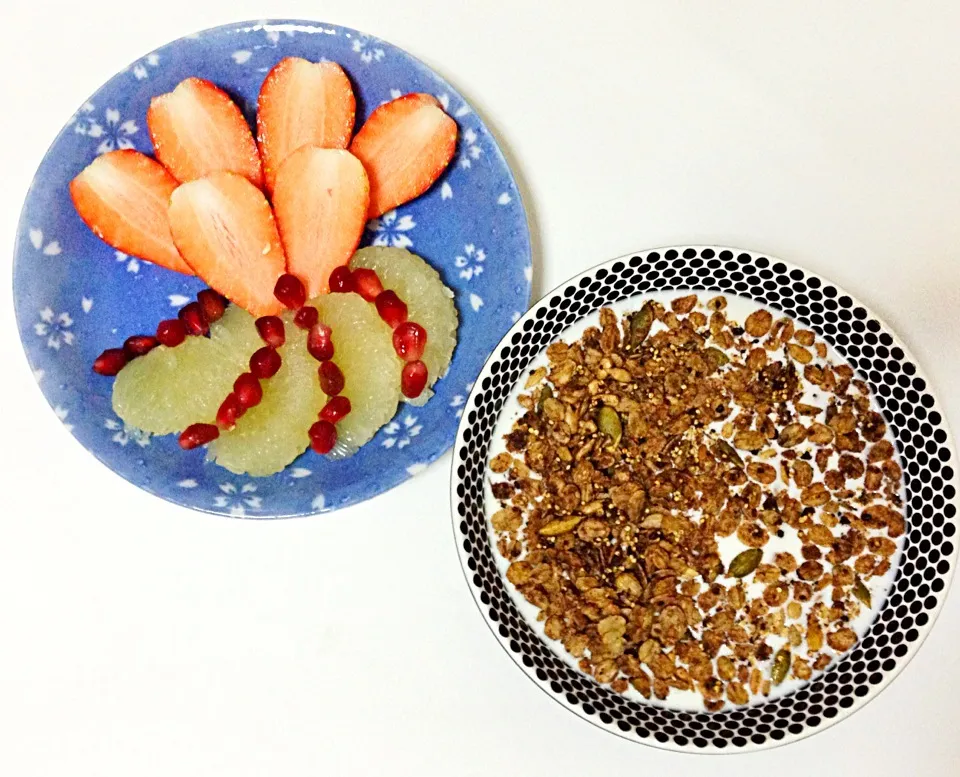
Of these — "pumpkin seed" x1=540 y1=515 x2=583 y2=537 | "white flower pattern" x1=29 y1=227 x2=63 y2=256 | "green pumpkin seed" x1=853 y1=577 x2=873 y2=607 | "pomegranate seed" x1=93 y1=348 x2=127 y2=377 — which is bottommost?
"green pumpkin seed" x1=853 y1=577 x2=873 y2=607

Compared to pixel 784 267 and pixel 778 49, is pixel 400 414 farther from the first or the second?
pixel 778 49

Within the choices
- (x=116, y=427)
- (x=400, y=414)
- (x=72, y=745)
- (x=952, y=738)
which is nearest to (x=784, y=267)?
(x=400, y=414)

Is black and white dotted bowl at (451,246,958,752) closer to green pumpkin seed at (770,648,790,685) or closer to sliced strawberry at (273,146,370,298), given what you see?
green pumpkin seed at (770,648,790,685)

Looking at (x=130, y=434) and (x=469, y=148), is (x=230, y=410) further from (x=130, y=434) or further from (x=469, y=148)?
(x=469, y=148)

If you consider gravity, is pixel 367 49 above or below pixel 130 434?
above

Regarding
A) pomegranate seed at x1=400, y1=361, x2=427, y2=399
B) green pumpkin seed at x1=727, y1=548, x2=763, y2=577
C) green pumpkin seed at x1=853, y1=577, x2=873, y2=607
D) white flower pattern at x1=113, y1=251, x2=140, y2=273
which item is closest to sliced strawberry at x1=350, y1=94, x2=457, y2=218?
pomegranate seed at x1=400, y1=361, x2=427, y2=399

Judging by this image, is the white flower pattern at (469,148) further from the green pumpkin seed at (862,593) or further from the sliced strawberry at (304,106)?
the green pumpkin seed at (862,593)

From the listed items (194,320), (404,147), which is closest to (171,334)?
(194,320)
